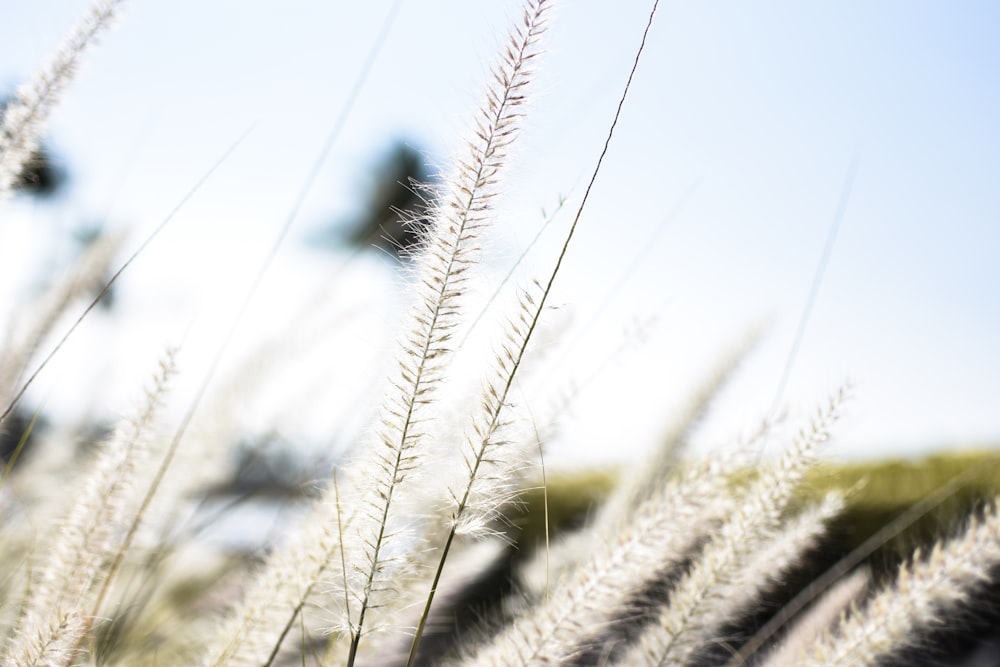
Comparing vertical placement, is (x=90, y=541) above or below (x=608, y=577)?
below

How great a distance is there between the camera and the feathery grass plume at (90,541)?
1.01 m

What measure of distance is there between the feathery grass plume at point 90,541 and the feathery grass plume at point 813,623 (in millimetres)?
1385

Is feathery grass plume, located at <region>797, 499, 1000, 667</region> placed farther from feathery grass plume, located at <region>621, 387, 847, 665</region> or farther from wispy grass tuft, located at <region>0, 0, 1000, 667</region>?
feathery grass plume, located at <region>621, 387, 847, 665</region>

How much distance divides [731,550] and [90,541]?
1.17 metres

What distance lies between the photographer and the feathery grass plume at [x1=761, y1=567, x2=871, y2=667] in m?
1.54

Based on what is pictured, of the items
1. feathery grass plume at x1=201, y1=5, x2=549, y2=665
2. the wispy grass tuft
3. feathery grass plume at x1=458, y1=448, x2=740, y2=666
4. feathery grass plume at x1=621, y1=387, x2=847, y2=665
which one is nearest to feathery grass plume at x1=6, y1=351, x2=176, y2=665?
the wispy grass tuft

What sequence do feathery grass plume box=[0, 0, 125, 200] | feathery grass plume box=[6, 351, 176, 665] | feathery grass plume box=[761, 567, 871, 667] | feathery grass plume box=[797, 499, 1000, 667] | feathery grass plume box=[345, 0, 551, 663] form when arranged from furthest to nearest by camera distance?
feathery grass plume box=[761, 567, 871, 667] → feathery grass plume box=[0, 0, 125, 200] → feathery grass plume box=[797, 499, 1000, 667] → feathery grass plume box=[6, 351, 176, 665] → feathery grass plume box=[345, 0, 551, 663]

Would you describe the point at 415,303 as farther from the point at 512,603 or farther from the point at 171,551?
the point at 512,603

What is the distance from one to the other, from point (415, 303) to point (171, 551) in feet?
4.23

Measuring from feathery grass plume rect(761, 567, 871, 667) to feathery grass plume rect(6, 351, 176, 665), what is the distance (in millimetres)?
1385

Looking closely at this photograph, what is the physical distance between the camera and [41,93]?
135cm

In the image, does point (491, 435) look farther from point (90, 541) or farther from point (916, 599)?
point (916, 599)

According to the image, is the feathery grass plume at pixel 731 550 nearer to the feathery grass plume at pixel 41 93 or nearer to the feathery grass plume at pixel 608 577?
the feathery grass plume at pixel 608 577

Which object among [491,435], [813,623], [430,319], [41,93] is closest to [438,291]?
[430,319]
